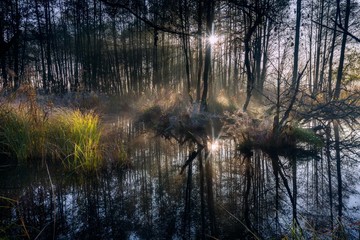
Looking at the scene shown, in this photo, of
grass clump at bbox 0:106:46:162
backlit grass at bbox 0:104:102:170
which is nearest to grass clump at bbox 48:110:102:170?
backlit grass at bbox 0:104:102:170

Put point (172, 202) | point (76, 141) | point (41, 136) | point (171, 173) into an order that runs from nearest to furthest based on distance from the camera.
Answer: point (172, 202), point (171, 173), point (76, 141), point (41, 136)

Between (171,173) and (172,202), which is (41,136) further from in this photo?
(172,202)

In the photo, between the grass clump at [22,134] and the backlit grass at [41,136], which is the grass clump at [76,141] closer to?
the backlit grass at [41,136]

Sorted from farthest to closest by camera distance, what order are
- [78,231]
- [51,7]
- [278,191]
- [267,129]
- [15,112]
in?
[51,7] → [267,129] → [15,112] → [278,191] → [78,231]

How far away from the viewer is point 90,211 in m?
3.16

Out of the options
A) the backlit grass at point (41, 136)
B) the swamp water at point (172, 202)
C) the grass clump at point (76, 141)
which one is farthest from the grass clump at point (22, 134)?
the swamp water at point (172, 202)

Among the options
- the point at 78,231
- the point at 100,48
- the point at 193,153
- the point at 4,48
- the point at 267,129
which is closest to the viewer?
the point at 4,48

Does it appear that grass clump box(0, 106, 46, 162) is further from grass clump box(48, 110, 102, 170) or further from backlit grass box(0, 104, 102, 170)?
grass clump box(48, 110, 102, 170)

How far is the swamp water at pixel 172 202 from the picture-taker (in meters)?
2.72

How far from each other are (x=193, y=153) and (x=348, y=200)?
122 inches

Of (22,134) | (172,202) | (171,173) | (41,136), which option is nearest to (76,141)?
(41,136)

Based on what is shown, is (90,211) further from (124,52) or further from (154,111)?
(124,52)

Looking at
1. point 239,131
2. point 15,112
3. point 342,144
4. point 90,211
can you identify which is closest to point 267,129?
point 239,131

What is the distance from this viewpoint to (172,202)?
3.43m
